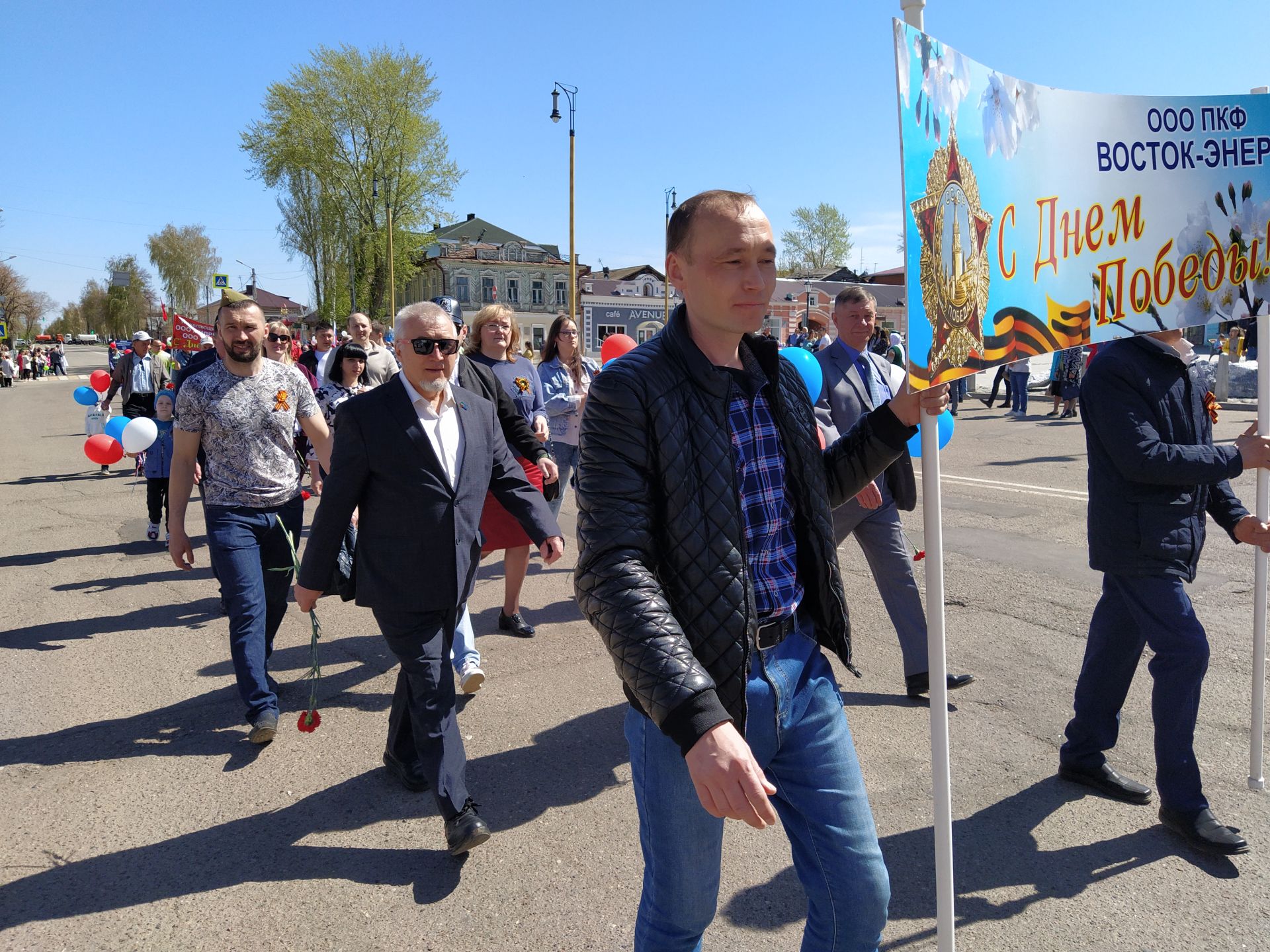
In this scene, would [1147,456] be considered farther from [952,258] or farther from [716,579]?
[716,579]

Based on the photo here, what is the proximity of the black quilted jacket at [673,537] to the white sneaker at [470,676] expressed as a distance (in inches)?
96.1

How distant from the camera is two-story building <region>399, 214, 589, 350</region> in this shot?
76.6 metres

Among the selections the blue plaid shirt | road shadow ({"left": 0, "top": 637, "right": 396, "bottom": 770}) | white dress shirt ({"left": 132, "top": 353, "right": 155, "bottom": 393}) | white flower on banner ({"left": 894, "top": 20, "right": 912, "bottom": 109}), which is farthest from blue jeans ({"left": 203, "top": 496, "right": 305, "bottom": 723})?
white dress shirt ({"left": 132, "top": 353, "right": 155, "bottom": 393})

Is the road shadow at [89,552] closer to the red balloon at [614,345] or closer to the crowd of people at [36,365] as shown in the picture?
the red balloon at [614,345]

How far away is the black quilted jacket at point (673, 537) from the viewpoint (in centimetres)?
161

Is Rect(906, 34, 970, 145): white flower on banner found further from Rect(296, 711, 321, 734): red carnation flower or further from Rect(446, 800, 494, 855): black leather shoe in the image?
Rect(296, 711, 321, 734): red carnation flower

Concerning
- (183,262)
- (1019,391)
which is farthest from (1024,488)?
(183,262)

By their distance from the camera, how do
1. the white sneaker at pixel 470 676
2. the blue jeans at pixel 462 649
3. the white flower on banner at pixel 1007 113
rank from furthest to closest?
1. the blue jeans at pixel 462 649
2. the white sneaker at pixel 470 676
3. the white flower on banner at pixel 1007 113

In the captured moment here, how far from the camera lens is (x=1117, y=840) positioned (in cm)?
322

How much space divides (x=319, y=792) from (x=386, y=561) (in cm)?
119

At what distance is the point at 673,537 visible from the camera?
177 centimetres

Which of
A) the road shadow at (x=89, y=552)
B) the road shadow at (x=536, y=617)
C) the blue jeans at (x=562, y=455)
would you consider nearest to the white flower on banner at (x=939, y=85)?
the road shadow at (x=536, y=617)

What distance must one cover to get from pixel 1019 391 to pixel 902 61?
1876cm

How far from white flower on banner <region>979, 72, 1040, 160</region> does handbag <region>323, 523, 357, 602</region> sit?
2.52 metres
